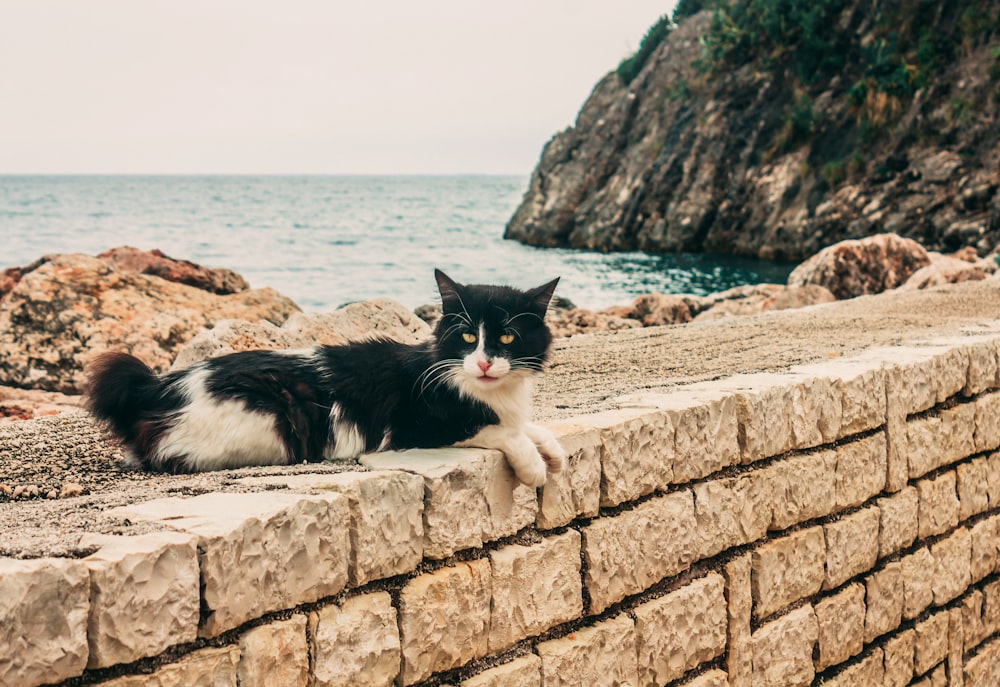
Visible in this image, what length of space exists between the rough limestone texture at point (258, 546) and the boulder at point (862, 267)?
32.5ft

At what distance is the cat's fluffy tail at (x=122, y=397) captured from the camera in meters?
2.90

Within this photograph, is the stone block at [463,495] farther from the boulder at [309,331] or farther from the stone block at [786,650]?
the stone block at [786,650]

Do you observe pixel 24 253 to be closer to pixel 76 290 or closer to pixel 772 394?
pixel 76 290

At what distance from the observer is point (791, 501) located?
155 inches

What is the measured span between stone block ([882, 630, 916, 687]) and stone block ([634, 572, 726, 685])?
4.51 ft

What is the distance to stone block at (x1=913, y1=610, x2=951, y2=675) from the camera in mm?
4684

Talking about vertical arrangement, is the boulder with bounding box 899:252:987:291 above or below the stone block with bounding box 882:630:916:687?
above

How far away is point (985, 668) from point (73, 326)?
6064 millimetres

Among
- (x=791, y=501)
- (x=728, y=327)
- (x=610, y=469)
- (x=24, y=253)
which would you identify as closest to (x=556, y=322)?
(x=728, y=327)

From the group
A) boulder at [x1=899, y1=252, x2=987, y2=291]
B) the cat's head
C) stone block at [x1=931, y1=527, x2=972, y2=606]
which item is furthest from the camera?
boulder at [x1=899, y1=252, x2=987, y2=291]

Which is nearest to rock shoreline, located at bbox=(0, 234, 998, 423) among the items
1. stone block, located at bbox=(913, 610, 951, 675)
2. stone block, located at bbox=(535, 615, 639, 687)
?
stone block, located at bbox=(535, 615, 639, 687)

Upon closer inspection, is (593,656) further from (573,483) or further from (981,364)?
(981,364)

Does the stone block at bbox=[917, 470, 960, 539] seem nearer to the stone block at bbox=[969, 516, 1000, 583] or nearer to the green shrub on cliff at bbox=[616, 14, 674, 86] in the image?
the stone block at bbox=[969, 516, 1000, 583]

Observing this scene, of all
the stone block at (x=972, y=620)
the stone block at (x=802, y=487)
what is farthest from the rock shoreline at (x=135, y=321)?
the stone block at (x=972, y=620)
